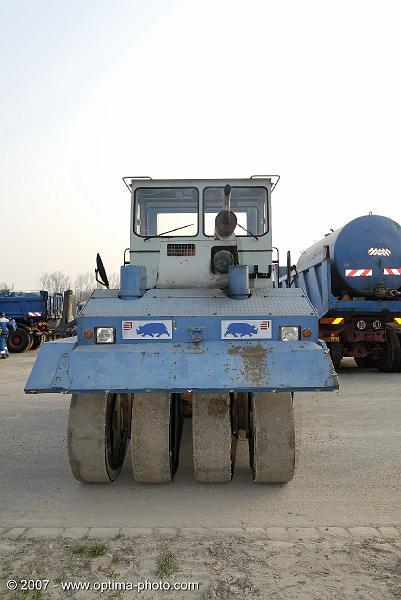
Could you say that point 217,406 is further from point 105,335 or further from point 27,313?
point 27,313

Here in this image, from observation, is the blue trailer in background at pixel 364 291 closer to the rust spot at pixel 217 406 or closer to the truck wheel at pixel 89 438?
the rust spot at pixel 217 406

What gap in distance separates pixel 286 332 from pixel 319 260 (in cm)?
872

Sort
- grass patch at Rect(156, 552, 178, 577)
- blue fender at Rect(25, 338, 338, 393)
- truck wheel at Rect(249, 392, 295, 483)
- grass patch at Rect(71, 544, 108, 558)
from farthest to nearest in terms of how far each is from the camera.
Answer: truck wheel at Rect(249, 392, 295, 483)
blue fender at Rect(25, 338, 338, 393)
grass patch at Rect(71, 544, 108, 558)
grass patch at Rect(156, 552, 178, 577)

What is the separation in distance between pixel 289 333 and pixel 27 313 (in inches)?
754

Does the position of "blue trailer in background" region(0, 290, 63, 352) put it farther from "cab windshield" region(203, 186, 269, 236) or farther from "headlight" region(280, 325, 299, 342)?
"headlight" region(280, 325, 299, 342)

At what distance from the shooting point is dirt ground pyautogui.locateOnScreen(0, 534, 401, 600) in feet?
9.13

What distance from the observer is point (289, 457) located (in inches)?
164

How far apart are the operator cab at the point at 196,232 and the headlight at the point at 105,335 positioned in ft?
4.57

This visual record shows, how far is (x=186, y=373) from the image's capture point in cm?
386

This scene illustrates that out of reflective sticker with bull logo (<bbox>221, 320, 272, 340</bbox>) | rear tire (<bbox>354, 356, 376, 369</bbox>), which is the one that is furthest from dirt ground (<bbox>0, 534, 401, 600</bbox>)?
rear tire (<bbox>354, 356, 376, 369</bbox>)

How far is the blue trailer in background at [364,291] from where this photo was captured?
38.8 feet

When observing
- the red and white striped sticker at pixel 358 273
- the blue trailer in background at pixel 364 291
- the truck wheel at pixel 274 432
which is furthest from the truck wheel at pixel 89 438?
the red and white striped sticker at pixel 358 273

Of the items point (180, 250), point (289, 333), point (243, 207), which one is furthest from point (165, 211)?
point (289, 333)

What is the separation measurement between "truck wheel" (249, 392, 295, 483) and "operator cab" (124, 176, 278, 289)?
5.52 ft
